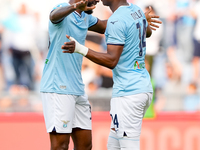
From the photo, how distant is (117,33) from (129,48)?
0.64ft

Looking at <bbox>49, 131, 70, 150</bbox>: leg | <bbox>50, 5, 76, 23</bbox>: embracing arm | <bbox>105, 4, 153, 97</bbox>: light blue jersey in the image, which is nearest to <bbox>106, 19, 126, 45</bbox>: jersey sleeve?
<bbox>105, 4, 153, 97</bbox>: light blue jersey

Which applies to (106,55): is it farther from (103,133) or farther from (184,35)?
(184,35)

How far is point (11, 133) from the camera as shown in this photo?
190 inches

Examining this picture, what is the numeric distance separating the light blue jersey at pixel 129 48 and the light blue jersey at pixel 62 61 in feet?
1.58

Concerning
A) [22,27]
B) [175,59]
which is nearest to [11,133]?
[22,27]

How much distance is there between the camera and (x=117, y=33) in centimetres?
295

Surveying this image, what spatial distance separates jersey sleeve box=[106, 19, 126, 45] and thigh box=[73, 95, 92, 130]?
867 millimetres

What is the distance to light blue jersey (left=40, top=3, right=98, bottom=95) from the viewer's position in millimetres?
3352

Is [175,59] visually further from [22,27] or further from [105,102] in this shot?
[22,27]

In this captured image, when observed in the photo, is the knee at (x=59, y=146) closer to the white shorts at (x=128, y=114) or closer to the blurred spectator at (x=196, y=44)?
the white shorts at (x=128, y=114)

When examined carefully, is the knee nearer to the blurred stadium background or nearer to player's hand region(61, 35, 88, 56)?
player's hand region(61, 35, 88, 56)

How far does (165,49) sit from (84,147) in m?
4.45

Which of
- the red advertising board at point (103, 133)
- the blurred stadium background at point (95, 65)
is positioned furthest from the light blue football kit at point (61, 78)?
the blurred stadium background at point (95, 65)

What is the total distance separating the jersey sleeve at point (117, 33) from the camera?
294 centimetres
